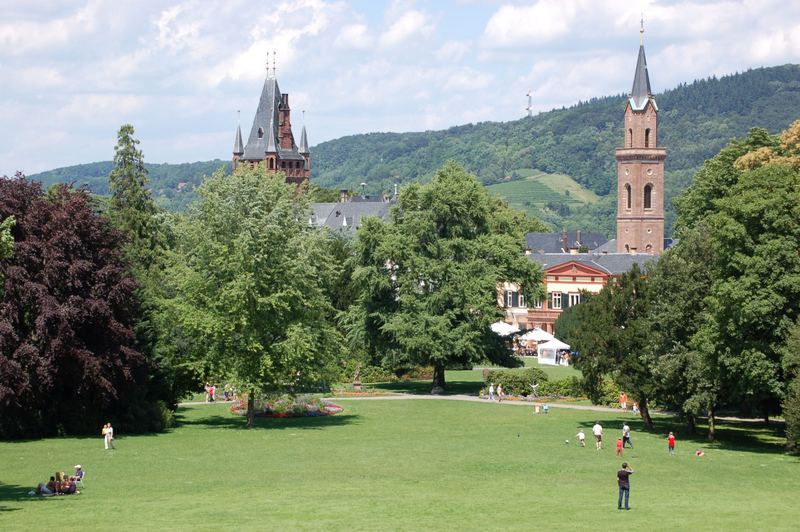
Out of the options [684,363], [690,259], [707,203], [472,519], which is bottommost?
[472,519]

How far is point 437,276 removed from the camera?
7988 centimetres

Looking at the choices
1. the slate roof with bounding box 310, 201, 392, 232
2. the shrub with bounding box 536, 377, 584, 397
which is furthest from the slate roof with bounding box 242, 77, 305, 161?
the shrub with bounding box 536, 377, 584, 397

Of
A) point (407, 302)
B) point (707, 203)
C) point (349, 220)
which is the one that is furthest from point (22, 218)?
point (349, 220)

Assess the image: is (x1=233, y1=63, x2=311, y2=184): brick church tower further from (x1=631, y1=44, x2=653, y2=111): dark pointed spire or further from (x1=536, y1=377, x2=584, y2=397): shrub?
(x1=536, y1=377, x2=584, y2=397): shrub

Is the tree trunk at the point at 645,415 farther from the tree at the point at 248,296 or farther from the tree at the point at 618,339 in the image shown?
the tree at the point at 248,296

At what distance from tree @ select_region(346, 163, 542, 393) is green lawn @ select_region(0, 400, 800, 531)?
12254 mm

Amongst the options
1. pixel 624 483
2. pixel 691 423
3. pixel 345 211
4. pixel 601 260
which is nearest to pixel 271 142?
pixel 345 211

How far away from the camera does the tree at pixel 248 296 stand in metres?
61.2

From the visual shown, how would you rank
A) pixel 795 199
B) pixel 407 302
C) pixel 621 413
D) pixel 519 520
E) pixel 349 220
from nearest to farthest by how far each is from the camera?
pixel 519 520 → pixel 795 199 → pixel 621 413 → pixel 407 302 → pixel 349 220

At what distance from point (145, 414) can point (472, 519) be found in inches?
1074

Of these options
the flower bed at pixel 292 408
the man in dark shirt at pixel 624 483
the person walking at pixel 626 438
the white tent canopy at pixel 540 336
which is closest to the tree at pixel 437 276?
the flower bed at pixel 292 408

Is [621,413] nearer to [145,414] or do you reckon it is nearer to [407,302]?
[407,302]

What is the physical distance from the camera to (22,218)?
56.3 m

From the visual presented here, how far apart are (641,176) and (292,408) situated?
331ft
